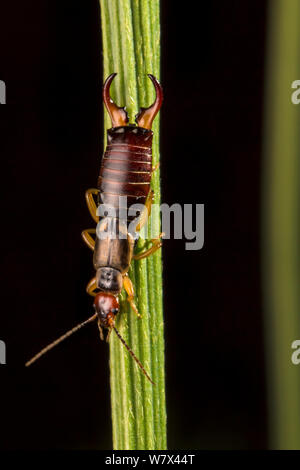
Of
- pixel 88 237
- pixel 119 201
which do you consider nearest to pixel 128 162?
pixel 119 201

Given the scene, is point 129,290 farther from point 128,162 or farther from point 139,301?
point 128,162

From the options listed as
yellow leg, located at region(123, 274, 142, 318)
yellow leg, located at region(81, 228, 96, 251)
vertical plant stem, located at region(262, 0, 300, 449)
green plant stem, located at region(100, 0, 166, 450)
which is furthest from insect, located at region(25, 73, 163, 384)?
vertical plant stem, located at region(262, 0, 300, 449)

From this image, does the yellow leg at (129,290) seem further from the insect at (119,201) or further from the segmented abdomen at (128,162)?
the segmented abdomen at (128,162)

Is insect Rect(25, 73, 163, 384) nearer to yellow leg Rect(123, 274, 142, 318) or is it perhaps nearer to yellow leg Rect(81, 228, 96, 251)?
yellow leg Rect(123, 274, 142, 318)

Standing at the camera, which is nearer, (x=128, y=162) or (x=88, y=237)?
(x=128, y=162)

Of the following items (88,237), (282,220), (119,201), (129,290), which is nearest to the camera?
(129,290)

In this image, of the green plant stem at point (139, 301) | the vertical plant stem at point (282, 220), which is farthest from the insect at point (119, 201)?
the vertical plant stem at point (282, 220)

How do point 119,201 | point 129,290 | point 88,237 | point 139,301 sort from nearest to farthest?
point 139,301 < point 129,290 < point 119,201 < point 88,237
